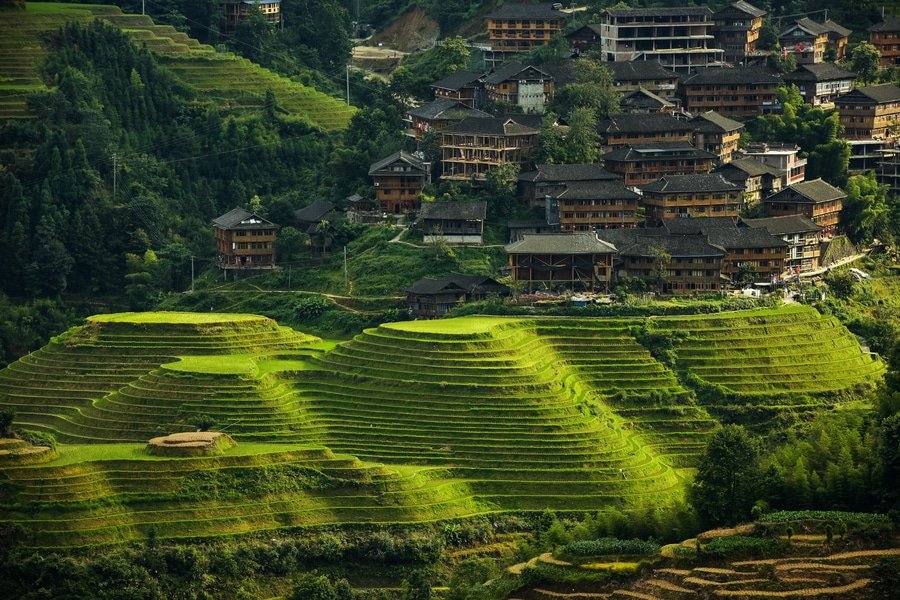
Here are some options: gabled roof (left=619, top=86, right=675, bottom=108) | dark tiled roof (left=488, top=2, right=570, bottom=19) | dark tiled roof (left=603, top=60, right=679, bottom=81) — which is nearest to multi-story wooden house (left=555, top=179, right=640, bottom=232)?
gabled roof (left=619, top=86, right=675, bottom=108)

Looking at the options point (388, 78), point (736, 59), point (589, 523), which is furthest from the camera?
point (388, 78)

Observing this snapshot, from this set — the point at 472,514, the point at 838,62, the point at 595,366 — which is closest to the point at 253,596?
the point at 472,514

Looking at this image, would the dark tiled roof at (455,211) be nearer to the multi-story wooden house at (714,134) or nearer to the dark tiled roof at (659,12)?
the multi-story wooden house at (714,134)

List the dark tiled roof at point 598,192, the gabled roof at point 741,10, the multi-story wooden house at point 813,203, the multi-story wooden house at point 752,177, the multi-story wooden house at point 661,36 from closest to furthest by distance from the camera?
the dark tiled roof at point 598,192 → the multi-story wooden house at point 813,203 → the multi-story wooden house at point 752,177 → the multi-story wooden house at point 661,36 → the gabled roof at point 741,10

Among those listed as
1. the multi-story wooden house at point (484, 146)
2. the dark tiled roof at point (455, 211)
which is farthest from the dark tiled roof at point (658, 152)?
the dark tiled roof at point (455, 211)

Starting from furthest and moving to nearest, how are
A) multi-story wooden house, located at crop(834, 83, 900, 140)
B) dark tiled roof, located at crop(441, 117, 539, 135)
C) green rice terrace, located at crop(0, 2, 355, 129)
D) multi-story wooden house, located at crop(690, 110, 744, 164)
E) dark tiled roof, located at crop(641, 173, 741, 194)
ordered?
green rice terrace, located at crop(0, 2, 355, 129)
multi-story wooden house, located at crop(834, 83, 900, 140)
multi-story wooden house, located at crop(690, 110, 744, 164)
dark tiled roof, located at crop(441, 117, 539, 135)
dark tiled roof, located at crop(641, 173, 741, 194)

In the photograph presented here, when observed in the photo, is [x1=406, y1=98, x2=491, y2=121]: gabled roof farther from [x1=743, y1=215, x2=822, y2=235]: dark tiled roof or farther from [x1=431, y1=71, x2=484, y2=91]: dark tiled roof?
[x1=743, y1=215, x2=822, y2=235]: dark tiled roof

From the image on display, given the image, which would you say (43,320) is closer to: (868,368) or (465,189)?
(465,189)
